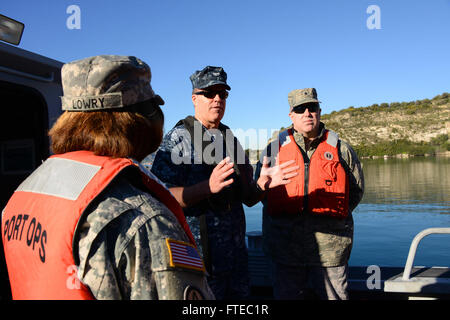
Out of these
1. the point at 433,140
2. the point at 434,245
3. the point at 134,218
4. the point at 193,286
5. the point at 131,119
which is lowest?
the point at 434,245

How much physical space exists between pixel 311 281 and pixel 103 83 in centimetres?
229

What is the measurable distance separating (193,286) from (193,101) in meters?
1.68

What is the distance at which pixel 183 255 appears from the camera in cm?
78

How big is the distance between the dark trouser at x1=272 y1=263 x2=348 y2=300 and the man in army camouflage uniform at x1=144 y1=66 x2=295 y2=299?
2.02 feet

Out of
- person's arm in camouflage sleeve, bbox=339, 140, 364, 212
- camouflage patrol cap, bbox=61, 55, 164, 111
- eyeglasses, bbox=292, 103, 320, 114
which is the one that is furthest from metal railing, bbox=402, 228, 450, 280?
camouflage patrol cap, bbox=61, 55, 164, 111

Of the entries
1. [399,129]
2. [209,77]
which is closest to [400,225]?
[209,77]

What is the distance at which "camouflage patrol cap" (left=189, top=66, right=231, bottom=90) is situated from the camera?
2.19 m

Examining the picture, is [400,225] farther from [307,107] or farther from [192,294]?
[192,294]

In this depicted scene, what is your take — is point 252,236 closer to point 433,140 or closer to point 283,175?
point 283,175

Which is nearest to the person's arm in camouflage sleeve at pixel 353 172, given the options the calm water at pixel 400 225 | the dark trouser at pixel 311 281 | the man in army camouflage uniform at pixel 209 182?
the dark trouser at pixel 311 281

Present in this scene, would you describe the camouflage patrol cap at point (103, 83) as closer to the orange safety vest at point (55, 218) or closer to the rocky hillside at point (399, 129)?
the orange safety vest at point (55, 218)

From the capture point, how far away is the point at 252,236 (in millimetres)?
3797
